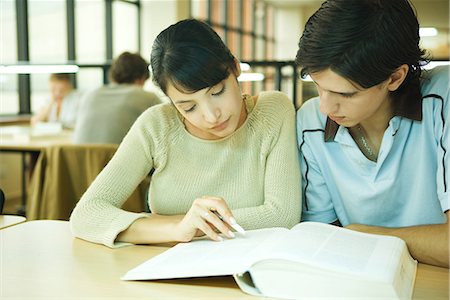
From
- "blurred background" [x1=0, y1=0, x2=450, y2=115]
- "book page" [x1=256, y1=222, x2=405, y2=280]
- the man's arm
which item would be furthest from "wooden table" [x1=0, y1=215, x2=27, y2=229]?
"blurred background" [x1=0, y1=0, x2=450, y2=115]

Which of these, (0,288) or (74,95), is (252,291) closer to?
(0,288)

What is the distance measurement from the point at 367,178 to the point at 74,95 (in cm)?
375

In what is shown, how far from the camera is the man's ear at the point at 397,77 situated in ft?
3.95

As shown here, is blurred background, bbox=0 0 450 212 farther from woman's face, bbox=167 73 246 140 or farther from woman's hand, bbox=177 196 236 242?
woman's hand, bbox=177 196 236 242

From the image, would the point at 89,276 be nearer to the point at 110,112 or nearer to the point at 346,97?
the point at 346,97

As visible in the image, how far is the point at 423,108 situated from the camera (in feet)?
4.17

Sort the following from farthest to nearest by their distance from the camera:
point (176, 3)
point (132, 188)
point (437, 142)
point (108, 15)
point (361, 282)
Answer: point (176, 3)
point (108, 15)
point (132, 188)
point (437, 142)
point (361, 282)

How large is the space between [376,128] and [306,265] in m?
0.57

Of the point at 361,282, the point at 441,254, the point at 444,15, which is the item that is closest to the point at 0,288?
the point at 361,282

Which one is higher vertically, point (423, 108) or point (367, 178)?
point (423, 108)

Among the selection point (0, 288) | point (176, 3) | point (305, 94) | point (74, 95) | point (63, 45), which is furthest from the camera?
point (176, 3)

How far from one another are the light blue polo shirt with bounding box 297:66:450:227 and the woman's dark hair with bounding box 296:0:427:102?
0.16 metres

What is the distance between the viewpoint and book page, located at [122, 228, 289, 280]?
3.12 feet

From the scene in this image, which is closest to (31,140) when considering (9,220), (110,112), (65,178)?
(110,112)
